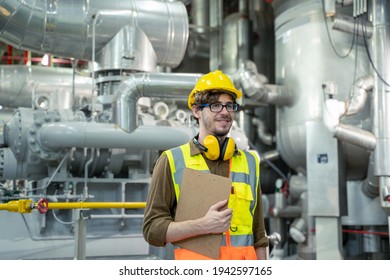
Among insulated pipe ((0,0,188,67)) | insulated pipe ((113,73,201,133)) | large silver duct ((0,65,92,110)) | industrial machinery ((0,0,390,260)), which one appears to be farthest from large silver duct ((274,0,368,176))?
large silver duct ((0,65,92,110))

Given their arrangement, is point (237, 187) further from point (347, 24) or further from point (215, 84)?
point (347, 24)

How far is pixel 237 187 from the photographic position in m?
2.01

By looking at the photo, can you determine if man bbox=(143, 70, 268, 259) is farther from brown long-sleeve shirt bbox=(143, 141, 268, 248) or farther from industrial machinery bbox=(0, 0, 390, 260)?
Answer: industrial machinery bbox=(0, 0, 390, 260)

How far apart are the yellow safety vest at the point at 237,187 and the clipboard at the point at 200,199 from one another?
0.06m

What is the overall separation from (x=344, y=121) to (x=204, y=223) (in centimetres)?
435

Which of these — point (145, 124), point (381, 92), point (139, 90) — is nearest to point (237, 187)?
point (139, 90)

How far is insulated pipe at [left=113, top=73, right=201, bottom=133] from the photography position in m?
4.71

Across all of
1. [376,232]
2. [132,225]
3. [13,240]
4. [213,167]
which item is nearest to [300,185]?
[376,232]

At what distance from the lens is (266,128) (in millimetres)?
7691

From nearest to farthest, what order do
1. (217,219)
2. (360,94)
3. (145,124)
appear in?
(217,219)
(145,124)
(360,94)

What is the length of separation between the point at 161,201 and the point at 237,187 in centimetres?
31

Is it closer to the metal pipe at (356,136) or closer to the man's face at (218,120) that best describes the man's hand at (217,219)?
the man's face at (218,120)

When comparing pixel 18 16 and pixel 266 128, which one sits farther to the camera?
pixel 266 128
